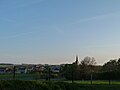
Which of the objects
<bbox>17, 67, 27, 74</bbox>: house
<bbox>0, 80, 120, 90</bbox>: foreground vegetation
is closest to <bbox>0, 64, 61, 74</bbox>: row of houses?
<bbox>17, 67, 27, 74</bbox>: house

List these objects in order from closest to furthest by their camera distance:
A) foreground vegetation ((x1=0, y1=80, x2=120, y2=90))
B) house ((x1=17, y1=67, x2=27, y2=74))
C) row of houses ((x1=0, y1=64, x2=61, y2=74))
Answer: foreground vegetation ((x1=0, y1=80, x2=120, y2=90)), row of houses ((x1=0, y1=64, x2=61, y2=74)), house ((x1=17, y1=67, x2=27, y2=74))

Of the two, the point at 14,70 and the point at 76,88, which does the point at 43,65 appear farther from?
the point at 76,88

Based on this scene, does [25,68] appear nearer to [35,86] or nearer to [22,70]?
[22,70]

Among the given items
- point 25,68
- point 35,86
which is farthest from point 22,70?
point 35,86

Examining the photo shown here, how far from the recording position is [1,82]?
16656 mm

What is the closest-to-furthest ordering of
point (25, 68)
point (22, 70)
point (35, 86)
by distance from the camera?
point (35, 86)
point (22, 70)
point (25, 68)

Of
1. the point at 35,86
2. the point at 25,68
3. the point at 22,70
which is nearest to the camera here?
the point at 35,86

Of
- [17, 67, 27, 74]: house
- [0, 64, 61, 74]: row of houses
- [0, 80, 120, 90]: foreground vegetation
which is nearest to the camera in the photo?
[0, 80, 120, 90]: foreground vegetation

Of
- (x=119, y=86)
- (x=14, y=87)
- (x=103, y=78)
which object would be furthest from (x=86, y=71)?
(x=14, y=87)

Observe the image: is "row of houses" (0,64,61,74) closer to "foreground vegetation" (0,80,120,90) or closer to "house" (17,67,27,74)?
"house" (17,67,27,74)

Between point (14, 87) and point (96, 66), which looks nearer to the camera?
point (14, 87)

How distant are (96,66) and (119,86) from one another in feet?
86.2

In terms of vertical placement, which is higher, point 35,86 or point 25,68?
point 25,68

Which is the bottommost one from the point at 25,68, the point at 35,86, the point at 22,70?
the point at 35,86
